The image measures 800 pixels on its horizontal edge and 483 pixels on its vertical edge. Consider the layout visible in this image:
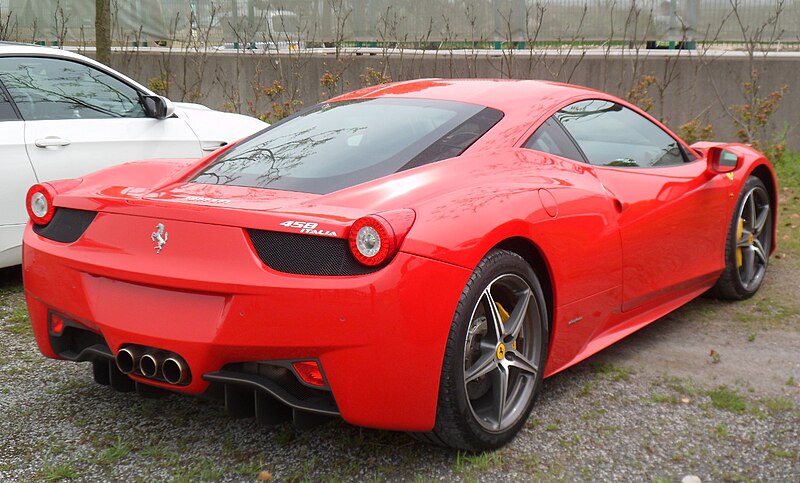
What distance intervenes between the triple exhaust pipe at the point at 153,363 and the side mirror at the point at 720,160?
10.2 ft

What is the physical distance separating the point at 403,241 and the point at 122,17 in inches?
458

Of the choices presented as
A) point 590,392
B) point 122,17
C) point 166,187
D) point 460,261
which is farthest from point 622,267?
point 122,17

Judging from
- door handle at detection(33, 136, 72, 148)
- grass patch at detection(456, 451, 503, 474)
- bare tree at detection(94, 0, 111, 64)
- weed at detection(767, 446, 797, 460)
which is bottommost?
grass patch at detection(456, 451, 503, 474)

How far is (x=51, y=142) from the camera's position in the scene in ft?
18.4

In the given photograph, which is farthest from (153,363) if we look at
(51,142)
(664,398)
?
(51,142)

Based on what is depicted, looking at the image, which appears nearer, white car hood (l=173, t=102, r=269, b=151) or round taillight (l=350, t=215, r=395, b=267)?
round taillight (l=350, t=215, r=395, b=267)

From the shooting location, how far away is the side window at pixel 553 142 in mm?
3865

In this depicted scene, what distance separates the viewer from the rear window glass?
3396 millimetres

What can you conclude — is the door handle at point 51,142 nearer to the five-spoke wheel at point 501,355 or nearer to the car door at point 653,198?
the car door at point 653,198

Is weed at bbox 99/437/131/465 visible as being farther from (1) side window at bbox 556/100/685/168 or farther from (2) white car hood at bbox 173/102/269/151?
(2) white car hood at bbox 173/102/269/151

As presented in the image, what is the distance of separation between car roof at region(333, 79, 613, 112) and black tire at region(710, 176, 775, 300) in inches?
51.8

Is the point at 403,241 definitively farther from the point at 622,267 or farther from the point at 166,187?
the point at 622,267

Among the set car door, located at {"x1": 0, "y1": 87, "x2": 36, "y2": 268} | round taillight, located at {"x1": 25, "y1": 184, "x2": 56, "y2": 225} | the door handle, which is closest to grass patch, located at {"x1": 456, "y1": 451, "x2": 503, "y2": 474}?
round taillight, located at {"x1": 25, "y1": 184, "x2": 56, "y2": 225}

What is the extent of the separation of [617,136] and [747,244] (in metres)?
1.48
